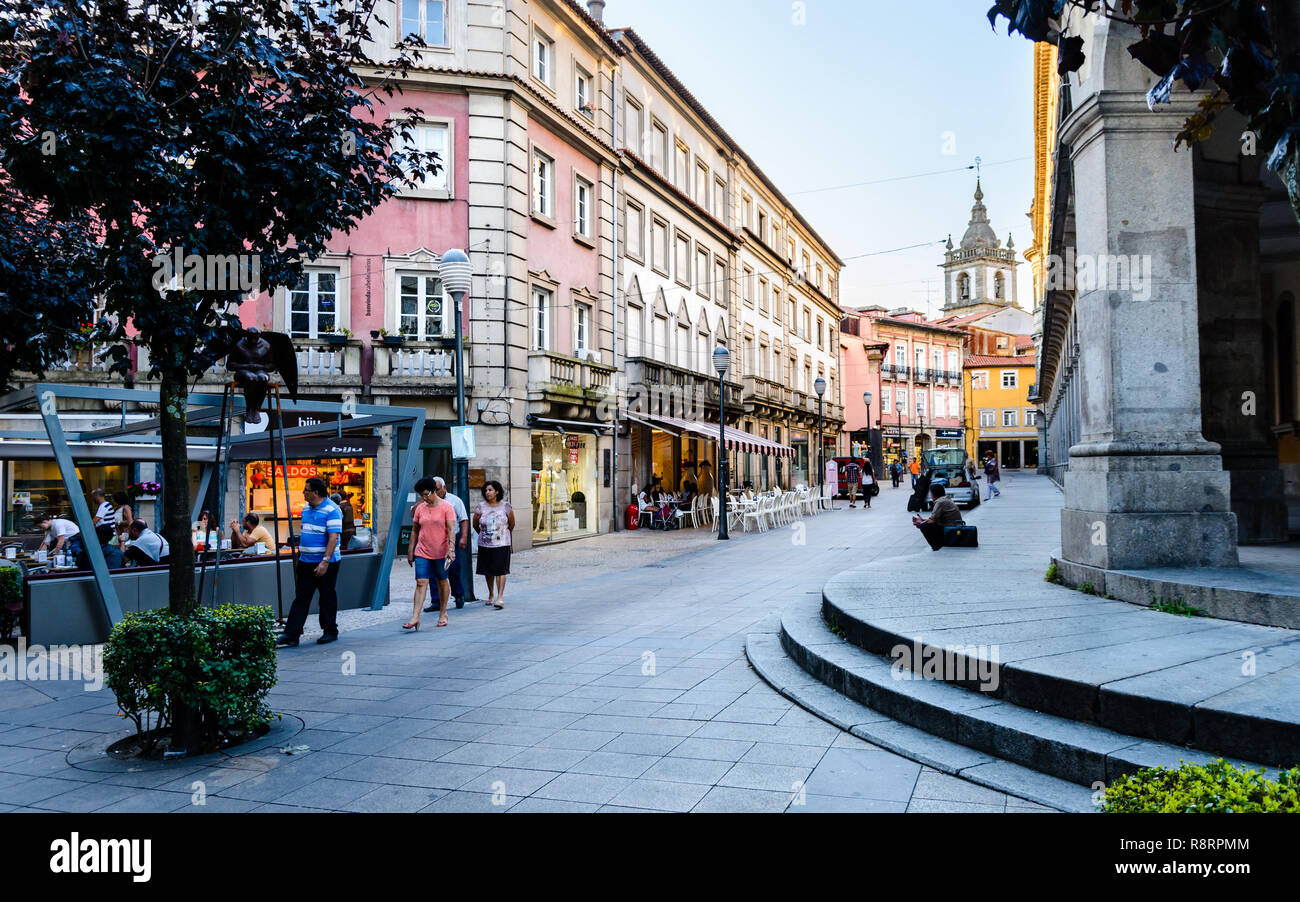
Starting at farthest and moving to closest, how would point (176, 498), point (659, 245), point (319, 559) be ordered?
point (659, 245)
point (319, 559)
point (176, 498)

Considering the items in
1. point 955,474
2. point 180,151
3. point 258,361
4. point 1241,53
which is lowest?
point 955,474

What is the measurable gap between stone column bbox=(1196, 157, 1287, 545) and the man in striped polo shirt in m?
9.64

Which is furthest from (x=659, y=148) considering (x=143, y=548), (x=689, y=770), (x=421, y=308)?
(x=689, y=770)

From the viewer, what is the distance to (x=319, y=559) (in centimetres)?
947

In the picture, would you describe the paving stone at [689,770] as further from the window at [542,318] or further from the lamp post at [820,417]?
the lamp post at [820,417]

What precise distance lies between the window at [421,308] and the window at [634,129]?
937cm

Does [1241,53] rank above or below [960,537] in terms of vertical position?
above


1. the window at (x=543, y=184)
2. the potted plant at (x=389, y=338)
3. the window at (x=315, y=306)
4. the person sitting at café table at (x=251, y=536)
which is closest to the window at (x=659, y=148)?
the window at (x=543, y=184)

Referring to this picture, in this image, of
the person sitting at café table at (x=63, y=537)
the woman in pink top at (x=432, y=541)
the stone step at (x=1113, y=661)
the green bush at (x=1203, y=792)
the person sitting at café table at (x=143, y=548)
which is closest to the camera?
the green bush at (x=1203, y=792)

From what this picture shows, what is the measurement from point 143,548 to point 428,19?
46.8 feet

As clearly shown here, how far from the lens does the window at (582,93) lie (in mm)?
23766

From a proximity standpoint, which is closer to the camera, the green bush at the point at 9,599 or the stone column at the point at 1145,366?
the stone column at the point at 1145,366

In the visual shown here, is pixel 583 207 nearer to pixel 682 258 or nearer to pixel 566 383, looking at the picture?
pixel 566 383
